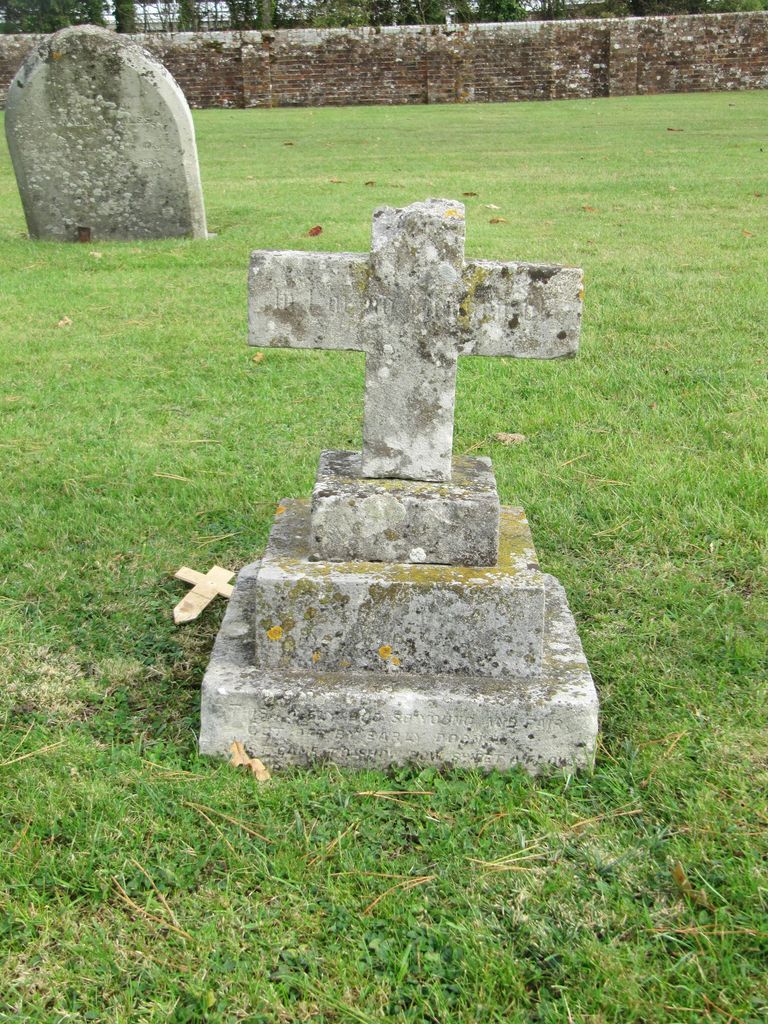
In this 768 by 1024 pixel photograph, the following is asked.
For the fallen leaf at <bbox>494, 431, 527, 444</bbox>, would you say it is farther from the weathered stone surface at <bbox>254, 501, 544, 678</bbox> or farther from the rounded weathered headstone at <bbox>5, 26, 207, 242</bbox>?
the rounded weathered headstone at <bbox>5, 26, 207, 242</bbox>

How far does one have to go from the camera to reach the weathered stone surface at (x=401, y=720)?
2.59 metres

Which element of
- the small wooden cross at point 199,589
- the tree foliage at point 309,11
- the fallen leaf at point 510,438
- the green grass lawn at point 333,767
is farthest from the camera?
the tree foliage at point 309,11

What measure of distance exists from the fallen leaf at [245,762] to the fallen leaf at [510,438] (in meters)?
2.40

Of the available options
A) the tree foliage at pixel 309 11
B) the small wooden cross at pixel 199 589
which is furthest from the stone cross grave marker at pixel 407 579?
the tree foliage at pixel 309 11

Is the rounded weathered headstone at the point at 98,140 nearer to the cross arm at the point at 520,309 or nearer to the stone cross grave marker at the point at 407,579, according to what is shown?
the stone cross grave marker at the point at 407,579

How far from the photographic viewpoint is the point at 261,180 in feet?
40.3

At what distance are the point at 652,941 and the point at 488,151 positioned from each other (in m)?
14.1

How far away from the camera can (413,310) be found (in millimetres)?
2631

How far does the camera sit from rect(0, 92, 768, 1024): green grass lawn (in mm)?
1988

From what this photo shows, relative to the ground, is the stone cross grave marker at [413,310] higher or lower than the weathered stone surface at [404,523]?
higher

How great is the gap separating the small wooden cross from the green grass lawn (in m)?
0.05

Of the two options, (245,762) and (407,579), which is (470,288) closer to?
(407,579)

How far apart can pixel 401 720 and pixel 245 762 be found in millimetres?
423

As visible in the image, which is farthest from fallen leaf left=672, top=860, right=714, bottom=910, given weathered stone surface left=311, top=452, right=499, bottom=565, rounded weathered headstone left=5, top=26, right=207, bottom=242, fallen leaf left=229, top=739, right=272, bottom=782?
rounded weathered headstone left=5, top=26, right=207, bottom=242
